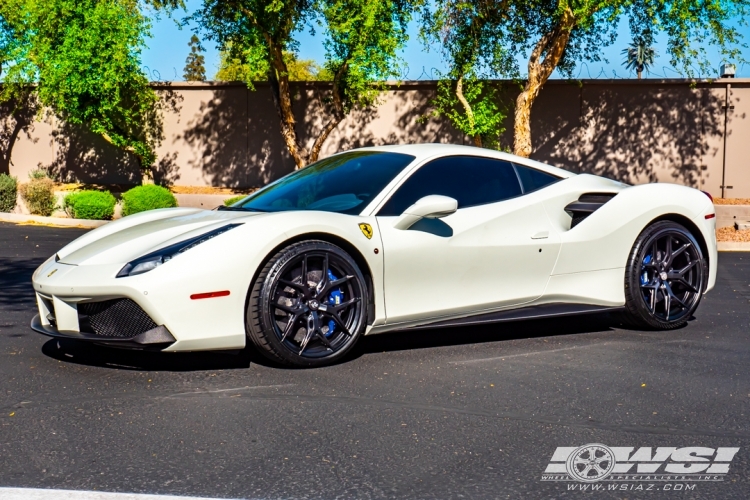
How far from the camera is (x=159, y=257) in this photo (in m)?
5.13

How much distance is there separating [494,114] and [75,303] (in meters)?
14.1

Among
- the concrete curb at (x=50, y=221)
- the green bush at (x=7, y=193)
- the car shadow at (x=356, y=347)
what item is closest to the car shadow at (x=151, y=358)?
the car shadow at (x=356, y=347)

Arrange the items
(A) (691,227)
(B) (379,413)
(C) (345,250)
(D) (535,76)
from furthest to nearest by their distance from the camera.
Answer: (D) (535,76), (A) (691,227), (C) (345,250), (B) (379,413)

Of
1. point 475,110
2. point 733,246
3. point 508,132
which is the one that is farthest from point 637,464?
point 508,132

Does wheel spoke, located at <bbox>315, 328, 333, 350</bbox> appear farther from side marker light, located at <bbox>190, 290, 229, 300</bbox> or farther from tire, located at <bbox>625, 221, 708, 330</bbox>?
tire, located at <bbox>625, 221, 708, 330</bbox>

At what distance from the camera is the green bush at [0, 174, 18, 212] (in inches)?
724

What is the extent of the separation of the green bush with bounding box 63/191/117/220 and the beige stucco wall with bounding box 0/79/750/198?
3.65 m

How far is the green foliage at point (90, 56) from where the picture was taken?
1781 centimetres

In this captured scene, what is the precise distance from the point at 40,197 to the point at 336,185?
13363 millimetres

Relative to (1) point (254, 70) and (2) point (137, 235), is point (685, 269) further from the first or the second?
(1) point (254, 70)

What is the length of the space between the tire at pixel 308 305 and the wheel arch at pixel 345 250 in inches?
1.1

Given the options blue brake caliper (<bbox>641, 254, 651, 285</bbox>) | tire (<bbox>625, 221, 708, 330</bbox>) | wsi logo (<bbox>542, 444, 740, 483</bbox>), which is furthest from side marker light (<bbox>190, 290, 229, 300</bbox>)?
blue brake caliper (<bbox>641, 254, 651, 285</bbox>)

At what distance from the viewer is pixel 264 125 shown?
2017 centimetres

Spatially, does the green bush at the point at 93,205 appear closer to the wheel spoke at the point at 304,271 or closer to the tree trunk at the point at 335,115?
the tree trunk at the point at 335,115
